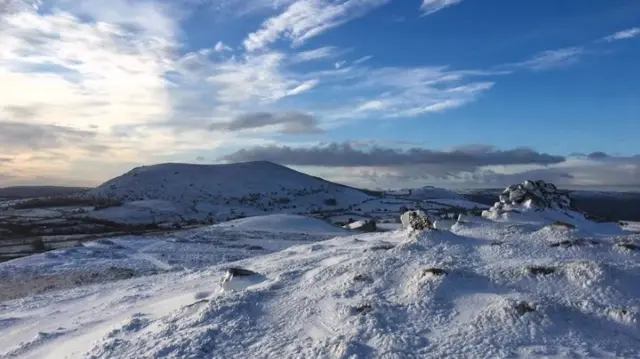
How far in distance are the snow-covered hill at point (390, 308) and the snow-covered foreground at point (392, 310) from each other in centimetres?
4

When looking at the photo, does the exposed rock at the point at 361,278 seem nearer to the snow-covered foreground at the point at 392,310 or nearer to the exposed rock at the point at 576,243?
the snow-covered foreground at the point at 392,310

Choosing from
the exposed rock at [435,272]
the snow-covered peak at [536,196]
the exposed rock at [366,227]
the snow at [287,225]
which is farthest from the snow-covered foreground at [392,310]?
the snow at [287,225]

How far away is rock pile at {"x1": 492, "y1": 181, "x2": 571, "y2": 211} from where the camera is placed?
31000mm

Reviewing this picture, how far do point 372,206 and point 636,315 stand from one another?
345 feet

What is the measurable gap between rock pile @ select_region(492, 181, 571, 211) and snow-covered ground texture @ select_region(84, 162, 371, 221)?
65.8m

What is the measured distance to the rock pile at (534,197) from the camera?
3100 cm

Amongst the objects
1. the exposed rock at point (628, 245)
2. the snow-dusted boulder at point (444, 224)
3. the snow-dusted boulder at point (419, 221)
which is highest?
the snow-dusted boulder at point (419, 221)

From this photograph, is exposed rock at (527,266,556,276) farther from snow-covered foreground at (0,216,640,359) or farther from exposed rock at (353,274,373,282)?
exposed rock at (353,274,373,282)

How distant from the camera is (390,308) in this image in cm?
1633

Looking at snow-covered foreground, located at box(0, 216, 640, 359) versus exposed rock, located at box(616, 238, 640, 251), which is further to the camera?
exposed rock, located at box(616, 238, 640, 251)

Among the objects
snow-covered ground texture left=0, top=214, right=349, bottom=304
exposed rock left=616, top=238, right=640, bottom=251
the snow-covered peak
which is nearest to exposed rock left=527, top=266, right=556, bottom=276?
exposed rock left=616, top=238, right=640, bottom=251

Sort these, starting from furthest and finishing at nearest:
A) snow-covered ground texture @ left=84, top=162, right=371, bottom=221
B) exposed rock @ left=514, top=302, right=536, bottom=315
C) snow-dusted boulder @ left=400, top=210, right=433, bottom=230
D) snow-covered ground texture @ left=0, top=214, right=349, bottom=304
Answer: snow-covered ground texture @ left=84, top=162, right=371, bottom=221 → snow-covered ground texture @ left=0, top=214, right=349, bottom=304 → snow-dusted boulder @ left=400, top=210, right=433, bottom=230 → exposed rock @ left=514, top=302, right=536, bottom=315

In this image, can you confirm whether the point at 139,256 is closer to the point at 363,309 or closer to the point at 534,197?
the point at 534,197

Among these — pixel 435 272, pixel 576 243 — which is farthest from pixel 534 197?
pixel 435 272
